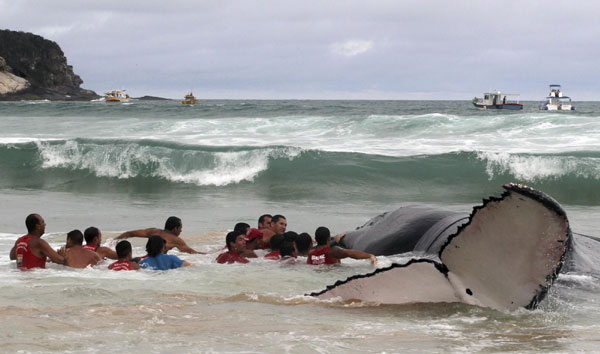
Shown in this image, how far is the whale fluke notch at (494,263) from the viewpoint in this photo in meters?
4.86

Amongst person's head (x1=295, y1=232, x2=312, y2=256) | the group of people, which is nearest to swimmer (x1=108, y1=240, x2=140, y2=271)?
the group of people

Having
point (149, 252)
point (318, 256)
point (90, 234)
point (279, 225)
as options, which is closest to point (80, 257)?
point (90, 234)

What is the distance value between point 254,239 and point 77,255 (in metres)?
2.56

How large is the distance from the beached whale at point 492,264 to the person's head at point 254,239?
14.0ft

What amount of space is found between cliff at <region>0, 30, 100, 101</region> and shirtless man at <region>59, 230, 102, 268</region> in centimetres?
11405

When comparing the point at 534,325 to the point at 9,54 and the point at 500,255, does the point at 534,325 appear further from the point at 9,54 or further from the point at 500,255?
the point at 9,54

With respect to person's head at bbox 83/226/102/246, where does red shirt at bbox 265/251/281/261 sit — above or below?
below

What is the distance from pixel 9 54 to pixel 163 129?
318 feet

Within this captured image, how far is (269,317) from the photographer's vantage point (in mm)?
6637

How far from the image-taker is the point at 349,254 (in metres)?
8.91

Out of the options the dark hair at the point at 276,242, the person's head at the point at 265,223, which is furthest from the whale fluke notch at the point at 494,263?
the person's head at the point at 265,223

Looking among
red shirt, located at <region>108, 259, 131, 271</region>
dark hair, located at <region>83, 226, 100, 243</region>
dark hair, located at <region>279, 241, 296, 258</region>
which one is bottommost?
red shirt, located at <region>108, 259, 131, 271</region>

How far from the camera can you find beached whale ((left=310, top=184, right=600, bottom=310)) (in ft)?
16.0

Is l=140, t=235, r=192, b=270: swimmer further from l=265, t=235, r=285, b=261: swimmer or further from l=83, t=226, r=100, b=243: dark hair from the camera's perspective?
l=265, t=235, r=285, b=261: swimmer
